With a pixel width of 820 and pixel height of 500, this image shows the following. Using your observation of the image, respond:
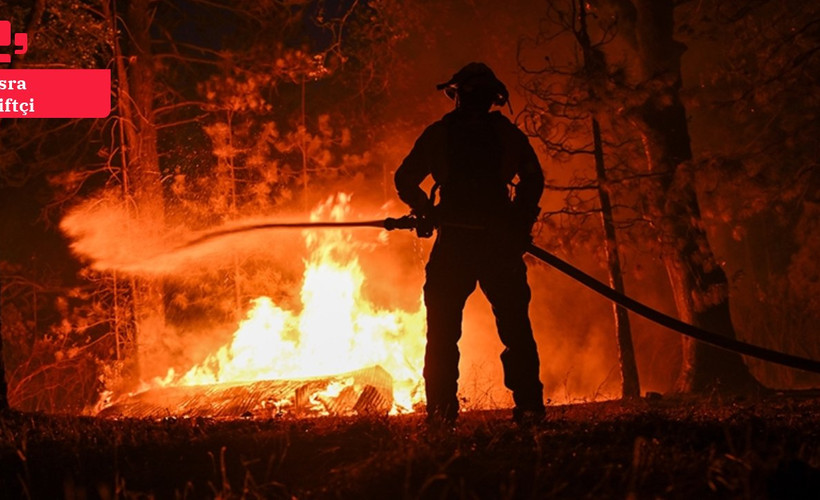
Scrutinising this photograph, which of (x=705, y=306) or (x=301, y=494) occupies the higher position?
(x=705, y=306)

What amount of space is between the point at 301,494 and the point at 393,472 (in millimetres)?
471

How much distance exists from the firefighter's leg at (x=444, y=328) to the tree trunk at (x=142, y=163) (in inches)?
406

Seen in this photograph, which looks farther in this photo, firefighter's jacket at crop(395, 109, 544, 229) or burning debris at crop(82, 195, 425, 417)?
burning debris at crop(82, 195, 425, 417)

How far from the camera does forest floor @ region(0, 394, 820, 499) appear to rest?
12.2 feet

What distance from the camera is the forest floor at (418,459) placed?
3725 millimetres

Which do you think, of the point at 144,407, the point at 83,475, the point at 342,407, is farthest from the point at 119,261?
the point at 83,475

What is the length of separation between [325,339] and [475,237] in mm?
6782

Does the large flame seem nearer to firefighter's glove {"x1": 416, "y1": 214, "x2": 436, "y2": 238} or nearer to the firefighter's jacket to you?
firefighter's glove {"x1": 416, "y1": 214, "x2": 436, "y2": 238}

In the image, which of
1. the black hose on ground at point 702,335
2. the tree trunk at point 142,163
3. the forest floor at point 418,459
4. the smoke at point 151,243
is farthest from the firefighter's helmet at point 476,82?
the tree trunk at point 142,163

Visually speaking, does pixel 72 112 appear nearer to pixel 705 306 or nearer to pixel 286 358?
pixel 286 358

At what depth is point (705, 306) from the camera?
9.80 meters

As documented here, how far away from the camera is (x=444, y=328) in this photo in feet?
18.1

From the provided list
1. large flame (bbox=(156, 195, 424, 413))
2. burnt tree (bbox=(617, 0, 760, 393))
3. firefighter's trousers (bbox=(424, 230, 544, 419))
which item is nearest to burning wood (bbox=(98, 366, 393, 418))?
large flame (bbox=(156, 195, 424, 413))

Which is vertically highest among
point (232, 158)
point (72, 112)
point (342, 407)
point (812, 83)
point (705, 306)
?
point (72, 112)
